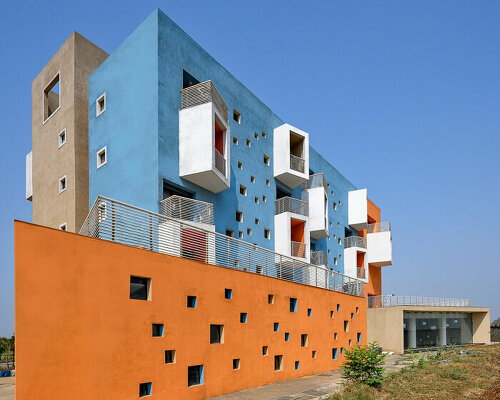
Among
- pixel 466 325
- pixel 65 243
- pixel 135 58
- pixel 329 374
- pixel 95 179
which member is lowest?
pixel 466 325

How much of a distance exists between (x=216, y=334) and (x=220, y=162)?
8441mm

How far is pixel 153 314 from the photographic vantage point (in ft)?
38.8

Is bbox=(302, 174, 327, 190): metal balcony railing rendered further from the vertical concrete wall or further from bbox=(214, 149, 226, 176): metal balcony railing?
the vertical concrete wall

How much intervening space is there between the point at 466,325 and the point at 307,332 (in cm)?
3001

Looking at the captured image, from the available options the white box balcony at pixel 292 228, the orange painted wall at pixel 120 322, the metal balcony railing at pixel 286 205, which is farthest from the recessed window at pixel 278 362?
the metal balcony railing at pixel 286 205

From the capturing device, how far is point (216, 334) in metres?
14.3

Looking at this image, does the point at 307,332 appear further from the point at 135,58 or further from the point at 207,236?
the point at 135,58

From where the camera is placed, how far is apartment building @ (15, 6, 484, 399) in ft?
32.3

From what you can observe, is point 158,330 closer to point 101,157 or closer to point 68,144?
point 101,157

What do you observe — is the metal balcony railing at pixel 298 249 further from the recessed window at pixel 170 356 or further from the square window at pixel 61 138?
the recessed window at pixel 170 356

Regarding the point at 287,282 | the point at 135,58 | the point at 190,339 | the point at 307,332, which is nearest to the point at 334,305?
the point at 307,332

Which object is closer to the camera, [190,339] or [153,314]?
[153,314]

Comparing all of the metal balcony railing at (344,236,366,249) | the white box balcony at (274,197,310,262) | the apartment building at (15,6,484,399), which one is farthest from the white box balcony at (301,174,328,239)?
the metal balcony railing at (344,236,366,249)

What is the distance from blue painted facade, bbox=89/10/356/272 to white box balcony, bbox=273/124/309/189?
8.78ft
